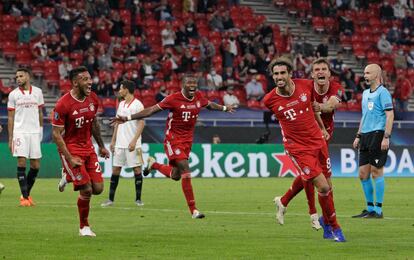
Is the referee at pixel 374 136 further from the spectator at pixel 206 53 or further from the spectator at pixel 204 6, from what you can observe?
the spectator at pixel 204 6

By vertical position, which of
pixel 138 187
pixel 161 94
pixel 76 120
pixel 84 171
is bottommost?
pixel 161 94

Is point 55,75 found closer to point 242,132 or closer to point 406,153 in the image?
point 242,132

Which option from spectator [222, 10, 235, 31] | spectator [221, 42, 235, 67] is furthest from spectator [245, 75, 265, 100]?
spectator [222, 10, 235, 31]

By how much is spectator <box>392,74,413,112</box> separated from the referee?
75.7ft

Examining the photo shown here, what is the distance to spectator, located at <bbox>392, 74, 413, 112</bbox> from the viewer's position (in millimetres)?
41469

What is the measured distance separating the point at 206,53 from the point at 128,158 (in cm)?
1866

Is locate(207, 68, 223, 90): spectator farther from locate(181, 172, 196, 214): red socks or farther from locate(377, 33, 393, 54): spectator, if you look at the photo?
locate(181, 172, 196, 214): red socks

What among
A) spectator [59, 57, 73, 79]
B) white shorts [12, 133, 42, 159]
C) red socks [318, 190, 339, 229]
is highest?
red socks [318, 190, 339, 229]

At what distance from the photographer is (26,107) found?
69.5 ft

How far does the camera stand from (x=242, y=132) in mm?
34844

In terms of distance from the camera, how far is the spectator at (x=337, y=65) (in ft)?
137

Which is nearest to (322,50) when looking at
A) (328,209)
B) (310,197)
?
(310,197)

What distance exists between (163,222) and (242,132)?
18.1 meters

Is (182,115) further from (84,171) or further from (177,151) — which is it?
(84,171)
